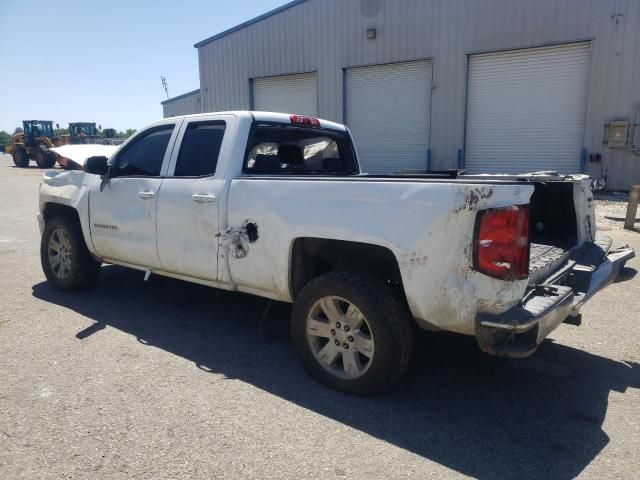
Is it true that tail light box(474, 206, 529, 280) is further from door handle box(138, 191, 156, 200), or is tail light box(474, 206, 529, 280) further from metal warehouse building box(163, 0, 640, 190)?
metal warehouse building box(163, 0, 640, 190)

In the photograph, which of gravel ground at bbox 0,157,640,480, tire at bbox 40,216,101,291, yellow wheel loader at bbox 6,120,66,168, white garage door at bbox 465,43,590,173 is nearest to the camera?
gravel ground at bbox 0,157,640,480

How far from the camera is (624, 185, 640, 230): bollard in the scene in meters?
8.63

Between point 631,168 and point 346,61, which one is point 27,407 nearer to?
point 631,168

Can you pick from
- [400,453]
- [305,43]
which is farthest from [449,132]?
[400,453]

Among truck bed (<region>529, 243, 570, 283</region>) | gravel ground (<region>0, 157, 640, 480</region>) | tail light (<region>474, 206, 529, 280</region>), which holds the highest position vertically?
tail light (<region>474, 206, 529, 280</region>)

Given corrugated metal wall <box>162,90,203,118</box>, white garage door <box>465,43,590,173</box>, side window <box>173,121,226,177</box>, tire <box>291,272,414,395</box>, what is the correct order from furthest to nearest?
1. corrugated metal wall <box>162,90,203,118</box>
2. white garage door <box>465,43,590,173</box>
3. side window <box>173,121,226,177</box>
4. tire <box>291,272,414,395</box>

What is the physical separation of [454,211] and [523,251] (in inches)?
17.0

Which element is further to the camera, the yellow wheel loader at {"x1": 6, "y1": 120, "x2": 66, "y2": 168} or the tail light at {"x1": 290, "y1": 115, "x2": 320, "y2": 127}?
the yellow wheel loader at {"x1": 6, "y1": 120, "x2": 66, "y2": 168}

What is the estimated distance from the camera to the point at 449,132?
1507 cm

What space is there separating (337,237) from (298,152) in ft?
6.05

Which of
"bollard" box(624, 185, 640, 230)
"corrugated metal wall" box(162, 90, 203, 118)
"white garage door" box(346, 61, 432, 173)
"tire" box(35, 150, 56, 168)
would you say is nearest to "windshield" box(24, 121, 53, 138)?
"tire" box(35, 150, 56, 168)

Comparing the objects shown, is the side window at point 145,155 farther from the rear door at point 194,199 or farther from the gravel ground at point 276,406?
the gravel ground at point 276,406

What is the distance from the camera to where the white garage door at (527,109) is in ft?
43.6

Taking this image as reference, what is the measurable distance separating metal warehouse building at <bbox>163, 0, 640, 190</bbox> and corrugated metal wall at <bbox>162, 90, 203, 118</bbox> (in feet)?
35.9
